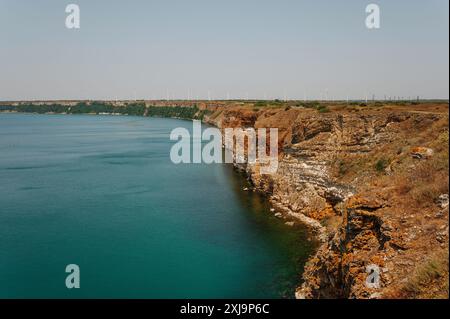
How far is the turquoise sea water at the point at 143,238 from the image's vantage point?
22.0 metres

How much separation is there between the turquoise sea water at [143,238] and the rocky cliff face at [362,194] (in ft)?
9.25

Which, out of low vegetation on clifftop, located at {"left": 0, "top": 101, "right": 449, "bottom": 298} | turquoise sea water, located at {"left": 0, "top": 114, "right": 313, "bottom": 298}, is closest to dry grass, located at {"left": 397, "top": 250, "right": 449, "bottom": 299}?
low vegetation on clifftop, located at {"left": 0, "top": 101, "right": 449, "bottom": 298}

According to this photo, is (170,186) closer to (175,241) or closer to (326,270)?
(175,241)

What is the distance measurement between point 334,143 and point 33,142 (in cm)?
7710

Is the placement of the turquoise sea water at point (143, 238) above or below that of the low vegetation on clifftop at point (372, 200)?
below

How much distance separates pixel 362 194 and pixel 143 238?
17.5 meters

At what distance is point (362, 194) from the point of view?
16.0m

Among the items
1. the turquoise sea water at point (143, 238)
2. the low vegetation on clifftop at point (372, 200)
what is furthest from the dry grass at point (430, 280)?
the turquoise sea water at point (143, 238)

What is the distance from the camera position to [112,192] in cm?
4234

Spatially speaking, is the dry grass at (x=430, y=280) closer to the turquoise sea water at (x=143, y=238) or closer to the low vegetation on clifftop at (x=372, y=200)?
the low vegetation on clifftop at (x=372, y=200)

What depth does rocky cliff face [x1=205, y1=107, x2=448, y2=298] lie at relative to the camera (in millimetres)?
12898

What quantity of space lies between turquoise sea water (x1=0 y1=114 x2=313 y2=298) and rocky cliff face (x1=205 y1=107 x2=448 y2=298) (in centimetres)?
282
